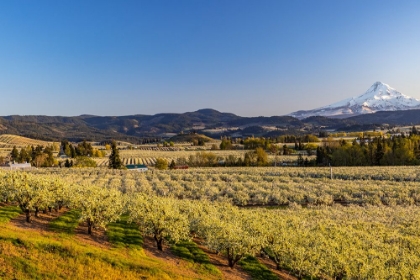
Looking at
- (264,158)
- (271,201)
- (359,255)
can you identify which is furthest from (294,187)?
(264,158)

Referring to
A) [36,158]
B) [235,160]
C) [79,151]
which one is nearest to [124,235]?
[235,160]

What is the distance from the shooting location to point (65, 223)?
26438 mm

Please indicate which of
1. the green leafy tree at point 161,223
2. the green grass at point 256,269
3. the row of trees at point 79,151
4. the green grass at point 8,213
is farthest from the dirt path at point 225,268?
the row of trees at point 79,151

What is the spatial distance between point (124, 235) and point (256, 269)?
10.7 m

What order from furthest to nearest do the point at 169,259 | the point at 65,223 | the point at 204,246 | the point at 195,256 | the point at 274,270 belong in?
the point at 65,223 → the point at 204,246 → the point at 195,256 → the point at 169,259 → the point at 274,270

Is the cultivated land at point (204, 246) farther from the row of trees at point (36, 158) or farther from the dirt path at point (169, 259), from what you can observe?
the row of trees at point (36, 158)

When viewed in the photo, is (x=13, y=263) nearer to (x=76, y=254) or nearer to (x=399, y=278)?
(x=76, y=254)

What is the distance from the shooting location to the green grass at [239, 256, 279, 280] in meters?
20.9

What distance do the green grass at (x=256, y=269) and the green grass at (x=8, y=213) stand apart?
61.0 ft

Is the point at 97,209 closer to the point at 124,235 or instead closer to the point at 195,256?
the point at 124,235

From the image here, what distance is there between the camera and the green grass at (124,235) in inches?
929

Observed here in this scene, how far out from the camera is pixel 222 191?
52094mm

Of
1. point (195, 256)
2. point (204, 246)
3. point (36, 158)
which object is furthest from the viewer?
point (36, 158)

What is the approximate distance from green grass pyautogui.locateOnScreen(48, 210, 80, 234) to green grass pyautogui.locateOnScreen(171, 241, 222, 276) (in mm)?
8251
